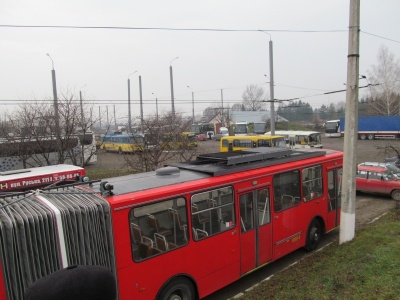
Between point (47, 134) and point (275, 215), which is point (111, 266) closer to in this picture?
point (275, 215)

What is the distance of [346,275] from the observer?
19.0ft

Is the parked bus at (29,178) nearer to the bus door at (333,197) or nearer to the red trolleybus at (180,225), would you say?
the red trolleybus at (180,225)

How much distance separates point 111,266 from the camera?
15.9 feet

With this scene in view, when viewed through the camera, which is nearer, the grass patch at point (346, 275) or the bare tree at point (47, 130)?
the grass patch at point (346, 275)

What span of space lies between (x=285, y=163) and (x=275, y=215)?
1292 millimetres

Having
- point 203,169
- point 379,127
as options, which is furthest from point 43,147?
point 379,127

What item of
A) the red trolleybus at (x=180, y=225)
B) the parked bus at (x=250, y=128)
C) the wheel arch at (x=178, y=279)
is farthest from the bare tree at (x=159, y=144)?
the parked bus at (x=250, y=128)

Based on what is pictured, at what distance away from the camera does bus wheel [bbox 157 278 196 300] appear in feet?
18.0

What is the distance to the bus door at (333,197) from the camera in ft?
30.0

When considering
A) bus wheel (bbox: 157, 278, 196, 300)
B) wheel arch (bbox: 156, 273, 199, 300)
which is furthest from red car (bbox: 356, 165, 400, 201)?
bus wheel (bbox: 157, 278, 196, 300)

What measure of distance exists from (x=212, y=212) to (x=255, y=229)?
4.22ft

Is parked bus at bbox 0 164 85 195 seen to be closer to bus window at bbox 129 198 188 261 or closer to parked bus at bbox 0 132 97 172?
bus window at bbox 129 198 188 261

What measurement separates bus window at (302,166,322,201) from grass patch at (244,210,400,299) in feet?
4.41

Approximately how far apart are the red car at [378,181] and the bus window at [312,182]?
7066 mm
